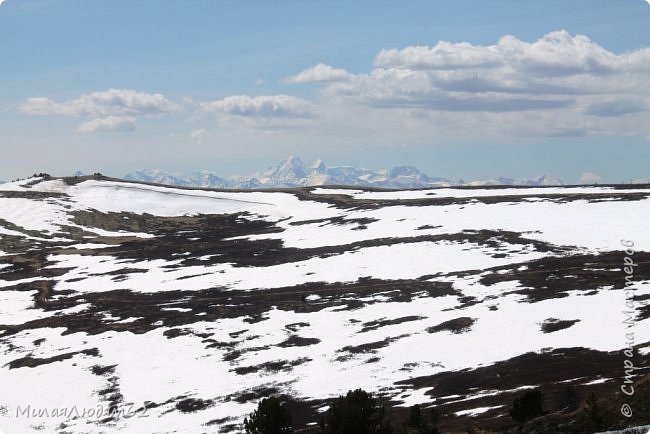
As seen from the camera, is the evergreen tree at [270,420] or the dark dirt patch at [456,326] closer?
the evergreen tree at [270,420]

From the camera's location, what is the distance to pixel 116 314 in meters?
80.6

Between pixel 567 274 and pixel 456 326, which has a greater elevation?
pixel 567 274

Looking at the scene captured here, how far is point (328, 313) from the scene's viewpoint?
7344 centimetres

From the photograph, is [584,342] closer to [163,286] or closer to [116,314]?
[116,314]

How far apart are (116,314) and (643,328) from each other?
58.8 metres

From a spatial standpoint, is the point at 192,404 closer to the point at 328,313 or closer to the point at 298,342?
the point at 298,342

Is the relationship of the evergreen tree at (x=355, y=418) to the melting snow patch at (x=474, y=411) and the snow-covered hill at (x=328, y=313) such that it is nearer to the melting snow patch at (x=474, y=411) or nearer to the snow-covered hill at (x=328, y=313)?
the snow-covered hill at (x=328, y=313)

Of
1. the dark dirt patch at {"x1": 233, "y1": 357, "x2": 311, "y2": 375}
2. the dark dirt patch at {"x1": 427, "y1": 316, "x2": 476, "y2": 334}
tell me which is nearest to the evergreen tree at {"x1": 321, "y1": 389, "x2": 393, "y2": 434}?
the dark dirt patch at {"x1": 233, "y1": 357, "x2": 311, "y2": 375}

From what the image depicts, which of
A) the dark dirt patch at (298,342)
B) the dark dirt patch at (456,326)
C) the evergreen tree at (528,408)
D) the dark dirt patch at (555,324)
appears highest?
the evergreen tree at (528,408)

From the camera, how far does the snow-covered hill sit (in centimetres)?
4922

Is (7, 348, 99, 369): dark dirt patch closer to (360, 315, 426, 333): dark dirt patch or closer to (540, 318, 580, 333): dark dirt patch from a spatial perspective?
(360, 315, 426, 333): dark dirt patch

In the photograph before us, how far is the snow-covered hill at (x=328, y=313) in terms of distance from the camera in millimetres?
49219

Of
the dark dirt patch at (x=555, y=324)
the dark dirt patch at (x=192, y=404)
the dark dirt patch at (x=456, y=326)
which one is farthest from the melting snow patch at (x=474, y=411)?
the dark dirt patch at (x=456, y=326)

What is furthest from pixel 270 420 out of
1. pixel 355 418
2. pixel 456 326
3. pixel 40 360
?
pixel 40 360
